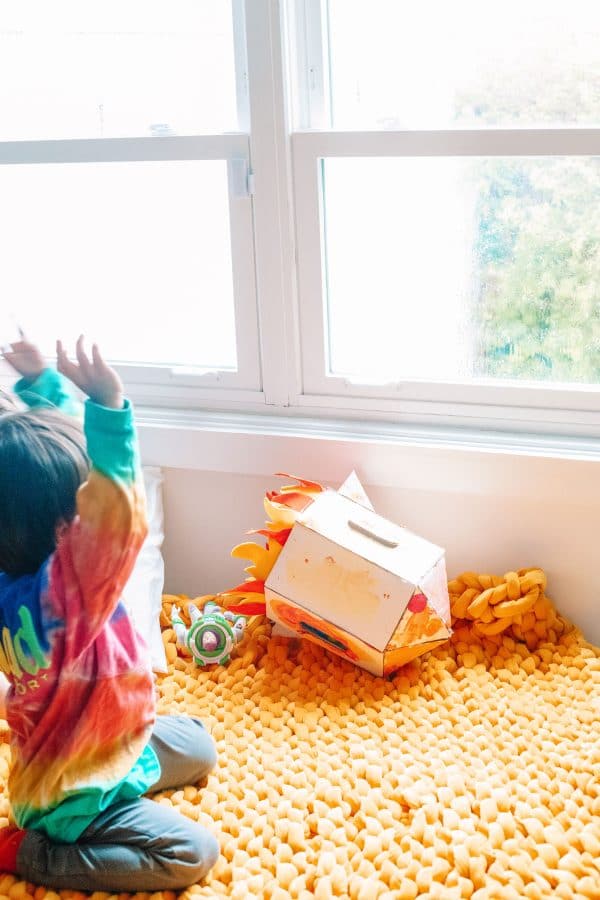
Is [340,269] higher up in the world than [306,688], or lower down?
higher up

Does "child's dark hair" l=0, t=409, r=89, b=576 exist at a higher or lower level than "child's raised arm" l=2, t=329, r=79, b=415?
lower

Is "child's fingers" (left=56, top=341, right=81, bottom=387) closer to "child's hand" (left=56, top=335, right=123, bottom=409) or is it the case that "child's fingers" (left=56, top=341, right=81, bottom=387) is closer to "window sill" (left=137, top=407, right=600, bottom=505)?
"child's hand" (left=56, top=335, right=123, bottom=409)

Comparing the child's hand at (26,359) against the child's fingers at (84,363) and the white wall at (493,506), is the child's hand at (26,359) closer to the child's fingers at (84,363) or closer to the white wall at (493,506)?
the child's fingers at (84,363)

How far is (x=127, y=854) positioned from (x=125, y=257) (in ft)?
3.27

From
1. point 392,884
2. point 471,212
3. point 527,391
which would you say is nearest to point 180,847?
point 392,884

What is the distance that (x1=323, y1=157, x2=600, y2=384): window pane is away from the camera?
1.56m

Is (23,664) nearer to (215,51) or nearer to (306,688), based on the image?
(306,688)

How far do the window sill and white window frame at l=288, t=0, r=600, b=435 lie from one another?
0.03 metres

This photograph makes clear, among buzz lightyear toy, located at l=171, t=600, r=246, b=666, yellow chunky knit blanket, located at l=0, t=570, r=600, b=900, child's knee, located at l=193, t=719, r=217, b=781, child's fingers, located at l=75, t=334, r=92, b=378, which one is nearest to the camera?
child's fingers, located at l=75, t=334, r=92, b=378

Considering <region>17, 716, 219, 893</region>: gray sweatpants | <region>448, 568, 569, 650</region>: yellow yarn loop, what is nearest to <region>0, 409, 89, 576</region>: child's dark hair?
<region>17, 716, 219, 893</region>: gray sweatpants

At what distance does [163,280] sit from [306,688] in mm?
732

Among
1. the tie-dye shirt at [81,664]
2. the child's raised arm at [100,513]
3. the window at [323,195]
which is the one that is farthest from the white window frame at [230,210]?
the child's raised arm at [100,513]

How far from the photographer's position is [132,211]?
1.77m

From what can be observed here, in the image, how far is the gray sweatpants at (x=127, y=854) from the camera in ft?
4.05
